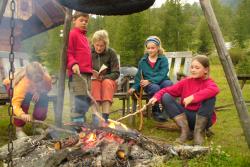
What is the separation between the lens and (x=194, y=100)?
459cm

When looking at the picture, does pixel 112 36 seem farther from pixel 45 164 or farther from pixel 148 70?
pixel 45 164

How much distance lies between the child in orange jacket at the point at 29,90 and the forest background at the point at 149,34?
15.8ft

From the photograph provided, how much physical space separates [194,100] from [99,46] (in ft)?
5.07

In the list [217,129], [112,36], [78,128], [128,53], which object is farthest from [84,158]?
[112,36]

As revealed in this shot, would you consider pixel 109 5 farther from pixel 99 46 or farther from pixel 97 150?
pixel 99 46

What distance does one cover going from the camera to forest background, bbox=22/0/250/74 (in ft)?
48.3

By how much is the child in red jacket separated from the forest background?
502 centimetres

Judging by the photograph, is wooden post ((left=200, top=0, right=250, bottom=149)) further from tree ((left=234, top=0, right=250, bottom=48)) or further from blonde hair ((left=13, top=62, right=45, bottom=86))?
tree ((left=234, top=0, right=250, bottom=48))

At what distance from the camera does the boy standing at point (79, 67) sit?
195 inches

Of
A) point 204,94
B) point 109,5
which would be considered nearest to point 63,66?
point 204,94

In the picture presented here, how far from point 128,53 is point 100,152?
1149 cm

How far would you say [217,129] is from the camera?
580cm

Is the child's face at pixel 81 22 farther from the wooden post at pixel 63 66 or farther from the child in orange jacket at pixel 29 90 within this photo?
the child in orange jacket at pixel 29 90

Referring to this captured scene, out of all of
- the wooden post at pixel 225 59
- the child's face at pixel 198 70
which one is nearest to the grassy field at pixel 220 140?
the wooden post at pixel 225 59
